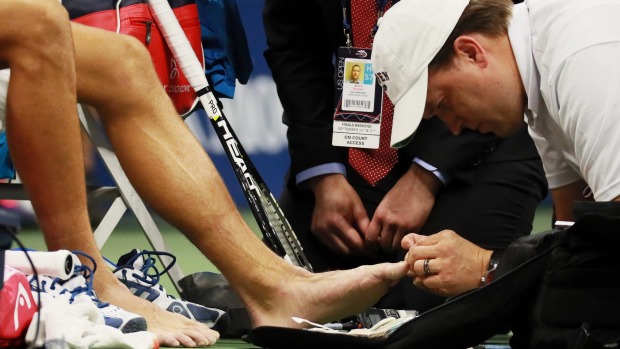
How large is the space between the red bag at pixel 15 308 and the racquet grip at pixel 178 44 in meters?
1.26

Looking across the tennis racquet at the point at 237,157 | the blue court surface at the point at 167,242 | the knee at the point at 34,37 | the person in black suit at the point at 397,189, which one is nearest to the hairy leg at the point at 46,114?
the knee at the point at 34,37

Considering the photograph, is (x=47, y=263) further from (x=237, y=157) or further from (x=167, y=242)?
(x=167, y=242)

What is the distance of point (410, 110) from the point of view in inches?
98.5

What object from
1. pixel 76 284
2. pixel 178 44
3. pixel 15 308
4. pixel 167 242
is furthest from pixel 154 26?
pixel 167 242

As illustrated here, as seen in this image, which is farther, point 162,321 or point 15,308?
point 162,321

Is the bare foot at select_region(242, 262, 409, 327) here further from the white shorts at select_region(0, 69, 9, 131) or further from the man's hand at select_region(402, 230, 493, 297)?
the white shorts at select_region(0, 69, 9, 131)

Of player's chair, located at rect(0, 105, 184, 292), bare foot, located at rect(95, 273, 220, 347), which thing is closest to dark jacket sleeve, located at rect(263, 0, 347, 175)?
player's chair, located at rect(0, 105, 184, 292)

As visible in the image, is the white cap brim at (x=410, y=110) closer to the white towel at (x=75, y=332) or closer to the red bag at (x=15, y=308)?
the white towel at (x=75, y=332)

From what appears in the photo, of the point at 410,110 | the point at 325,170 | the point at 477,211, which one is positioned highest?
the point at 410,110

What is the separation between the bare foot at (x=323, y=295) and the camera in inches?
97.7

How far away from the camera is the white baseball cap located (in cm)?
247

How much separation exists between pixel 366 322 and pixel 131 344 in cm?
105

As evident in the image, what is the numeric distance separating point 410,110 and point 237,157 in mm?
790

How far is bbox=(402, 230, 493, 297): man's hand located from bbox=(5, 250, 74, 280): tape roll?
0.67 m
